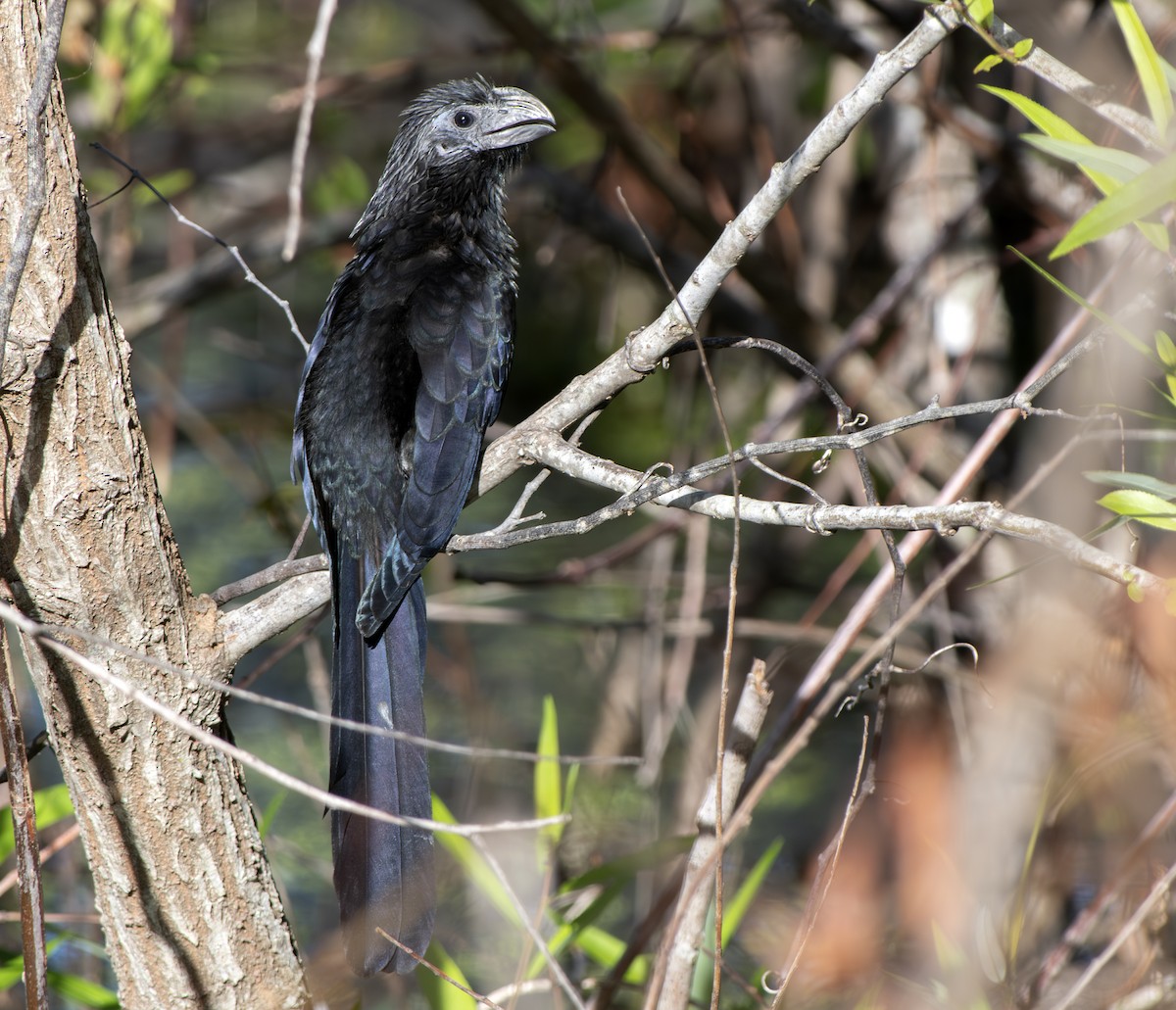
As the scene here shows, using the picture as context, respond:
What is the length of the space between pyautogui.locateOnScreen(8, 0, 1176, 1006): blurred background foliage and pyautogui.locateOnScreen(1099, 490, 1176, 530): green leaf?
0.20 m

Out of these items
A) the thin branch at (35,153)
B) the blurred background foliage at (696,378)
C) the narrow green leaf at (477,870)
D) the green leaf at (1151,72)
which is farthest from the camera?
the blurred background foliage at (696,378)

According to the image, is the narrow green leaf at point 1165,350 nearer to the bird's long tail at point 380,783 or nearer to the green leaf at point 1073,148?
the green leaf at point 1073,148

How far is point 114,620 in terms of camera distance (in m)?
1.43

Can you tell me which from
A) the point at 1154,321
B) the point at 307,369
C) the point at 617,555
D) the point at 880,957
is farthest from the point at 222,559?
the point at 1154,321

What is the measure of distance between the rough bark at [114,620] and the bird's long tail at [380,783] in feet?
0.38

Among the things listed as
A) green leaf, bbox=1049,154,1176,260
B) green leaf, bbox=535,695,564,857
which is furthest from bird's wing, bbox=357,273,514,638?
green leaf, bbox=1049,154,1176,260

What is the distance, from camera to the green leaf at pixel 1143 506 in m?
1.30

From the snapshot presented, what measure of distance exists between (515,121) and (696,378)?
1.70 m

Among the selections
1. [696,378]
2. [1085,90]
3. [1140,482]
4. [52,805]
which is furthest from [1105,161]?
[696,378]

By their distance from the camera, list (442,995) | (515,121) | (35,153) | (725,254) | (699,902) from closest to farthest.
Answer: (35,153)
(725,254)
(699,902)
(442,995)
(515,121)

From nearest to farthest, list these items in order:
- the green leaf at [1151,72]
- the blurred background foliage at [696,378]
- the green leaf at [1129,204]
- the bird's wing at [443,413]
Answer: the green leaf at [1129,204] → the green leaf at [1151,72] → the bird's wing at [443,413] → the blurred background foliage at [696,378]

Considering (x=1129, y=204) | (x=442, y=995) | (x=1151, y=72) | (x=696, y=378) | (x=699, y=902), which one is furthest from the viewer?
(x=696, y=378)

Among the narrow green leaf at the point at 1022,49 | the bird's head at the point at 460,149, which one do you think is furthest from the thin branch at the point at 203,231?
the narrow green leaf at the point at 1022,49

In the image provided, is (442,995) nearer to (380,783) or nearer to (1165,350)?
(380,783)
